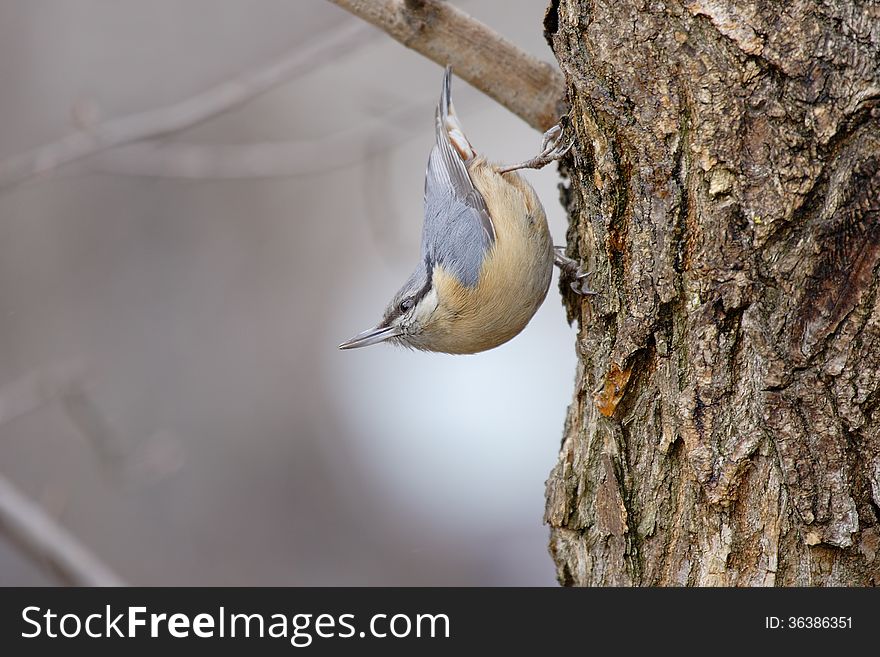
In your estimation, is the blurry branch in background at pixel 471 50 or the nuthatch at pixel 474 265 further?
the nuthatch at pixel 474 265

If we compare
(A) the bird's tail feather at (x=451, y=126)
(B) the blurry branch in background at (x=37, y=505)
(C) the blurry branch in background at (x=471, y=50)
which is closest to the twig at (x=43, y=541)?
(B) the blurry branch in background at (x=37, y=505)

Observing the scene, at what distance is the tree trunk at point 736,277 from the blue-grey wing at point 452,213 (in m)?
0.98

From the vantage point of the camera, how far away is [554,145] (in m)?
2.70

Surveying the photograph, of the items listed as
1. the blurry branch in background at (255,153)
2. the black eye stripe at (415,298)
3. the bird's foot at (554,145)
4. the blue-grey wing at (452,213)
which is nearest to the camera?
the bird's foot at (554,145)

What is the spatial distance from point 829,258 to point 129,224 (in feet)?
15.9

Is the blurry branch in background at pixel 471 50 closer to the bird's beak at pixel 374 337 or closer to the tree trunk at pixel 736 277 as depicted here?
the tree trunk at pixel 736 277

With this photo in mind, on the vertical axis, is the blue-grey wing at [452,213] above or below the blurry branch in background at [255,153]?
below

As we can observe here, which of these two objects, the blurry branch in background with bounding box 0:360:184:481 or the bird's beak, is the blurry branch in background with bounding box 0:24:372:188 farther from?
the bird's beak

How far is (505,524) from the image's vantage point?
636 cm

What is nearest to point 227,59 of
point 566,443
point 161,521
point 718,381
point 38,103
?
point 38,103

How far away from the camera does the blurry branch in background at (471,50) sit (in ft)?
8.39

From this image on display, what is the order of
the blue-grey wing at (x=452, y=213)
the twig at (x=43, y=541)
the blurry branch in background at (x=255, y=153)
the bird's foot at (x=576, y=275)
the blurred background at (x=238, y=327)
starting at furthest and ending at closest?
the blurred background at (x=238, y=327)
the blurry branch in background at (x=255, y=153)
the blue-grey wing at (x=452, y=213)
the twig at (x=43, y=541)
the bird's foot at (x=576, y=275)

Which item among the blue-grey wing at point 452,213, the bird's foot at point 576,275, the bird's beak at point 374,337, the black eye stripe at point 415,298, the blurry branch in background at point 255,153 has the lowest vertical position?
the bird's foot at point 576,275

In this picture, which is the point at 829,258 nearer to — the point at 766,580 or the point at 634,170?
the point at 634,170
